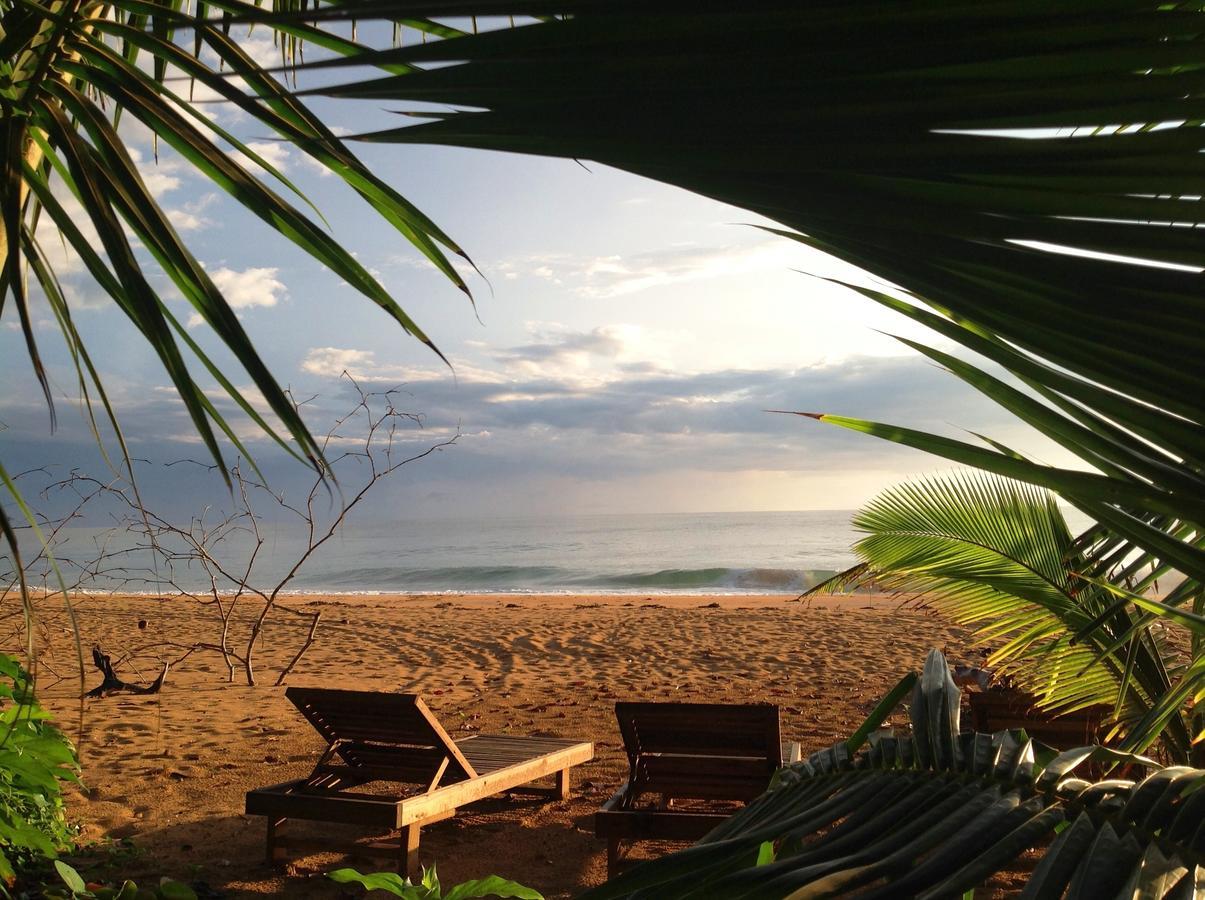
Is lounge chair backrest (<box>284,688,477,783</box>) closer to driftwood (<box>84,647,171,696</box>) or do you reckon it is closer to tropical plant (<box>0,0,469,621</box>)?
tropical plant (<box>0,0,469,621</box>)

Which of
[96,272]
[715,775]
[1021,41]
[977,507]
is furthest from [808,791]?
[715,775]

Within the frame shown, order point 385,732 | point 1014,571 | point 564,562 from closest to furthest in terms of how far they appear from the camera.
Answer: point 1014,571 < point 385,732 < point 564,562

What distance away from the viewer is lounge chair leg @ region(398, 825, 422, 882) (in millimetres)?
4348

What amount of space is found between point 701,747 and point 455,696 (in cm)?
504

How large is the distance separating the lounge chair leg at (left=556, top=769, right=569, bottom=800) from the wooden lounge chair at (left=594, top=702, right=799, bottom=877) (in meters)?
0.79

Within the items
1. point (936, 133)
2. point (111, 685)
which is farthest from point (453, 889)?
point (111, 685)

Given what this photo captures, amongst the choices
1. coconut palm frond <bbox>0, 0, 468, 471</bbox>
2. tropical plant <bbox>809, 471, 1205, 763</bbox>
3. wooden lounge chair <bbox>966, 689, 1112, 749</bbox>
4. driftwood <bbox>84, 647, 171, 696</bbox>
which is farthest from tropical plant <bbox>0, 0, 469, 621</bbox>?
driftwood <bbox>84, 647, 171, 696</bbox>

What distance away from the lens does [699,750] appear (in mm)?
4867

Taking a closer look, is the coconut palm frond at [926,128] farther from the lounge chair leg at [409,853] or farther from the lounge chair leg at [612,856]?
the lounge chair leg at [409,853]

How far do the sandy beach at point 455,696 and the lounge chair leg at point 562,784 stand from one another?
0.07 m

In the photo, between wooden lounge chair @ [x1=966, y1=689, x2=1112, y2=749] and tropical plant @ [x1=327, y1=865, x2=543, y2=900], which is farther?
wooden lounge chair @ [x1=966, y1=689, x2=1112, y2=749]

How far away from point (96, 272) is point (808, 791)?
3.73 feet

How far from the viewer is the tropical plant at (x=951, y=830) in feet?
1.66

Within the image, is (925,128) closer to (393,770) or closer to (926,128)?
(926,128)
